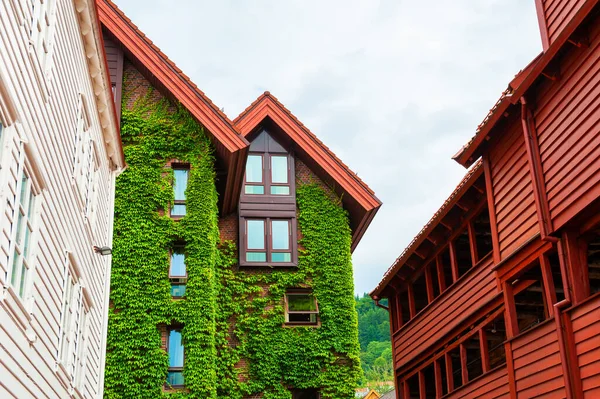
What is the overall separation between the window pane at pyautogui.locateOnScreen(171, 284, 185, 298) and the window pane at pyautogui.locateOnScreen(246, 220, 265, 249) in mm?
3948

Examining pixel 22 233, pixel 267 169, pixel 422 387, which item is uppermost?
pixel 267 169

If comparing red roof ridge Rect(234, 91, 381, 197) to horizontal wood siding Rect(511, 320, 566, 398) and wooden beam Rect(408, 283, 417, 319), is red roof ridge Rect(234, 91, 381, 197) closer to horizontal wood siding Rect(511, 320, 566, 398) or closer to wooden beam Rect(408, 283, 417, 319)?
wooden beam Rect(408, 283, 417, 319)

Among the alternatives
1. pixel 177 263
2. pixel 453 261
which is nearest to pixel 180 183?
pixel 177 263

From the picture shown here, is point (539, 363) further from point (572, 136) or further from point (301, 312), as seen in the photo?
point (301, 312)

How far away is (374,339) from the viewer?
4508 inches

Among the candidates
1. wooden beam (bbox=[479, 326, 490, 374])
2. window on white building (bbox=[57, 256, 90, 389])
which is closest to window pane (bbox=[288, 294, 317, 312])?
wooden beam (bbox=[479, 326, 490, 374])

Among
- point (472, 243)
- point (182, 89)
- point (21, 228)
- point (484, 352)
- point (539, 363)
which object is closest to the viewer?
point (21, 228)

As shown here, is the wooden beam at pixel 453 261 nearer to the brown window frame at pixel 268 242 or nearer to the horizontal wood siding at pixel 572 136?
A: the horizontal wood siding at pixel 572 136

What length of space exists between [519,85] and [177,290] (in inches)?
587

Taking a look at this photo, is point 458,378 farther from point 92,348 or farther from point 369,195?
point 92,348

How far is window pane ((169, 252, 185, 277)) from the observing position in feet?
89.6

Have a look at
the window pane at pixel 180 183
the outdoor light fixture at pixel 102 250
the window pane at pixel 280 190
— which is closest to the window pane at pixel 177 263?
the window pane at pixel 180 183

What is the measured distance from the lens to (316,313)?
97.7 feet

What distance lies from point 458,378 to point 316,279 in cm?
627
